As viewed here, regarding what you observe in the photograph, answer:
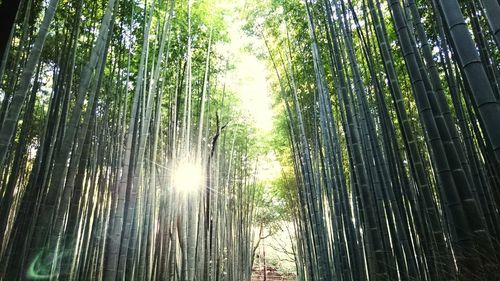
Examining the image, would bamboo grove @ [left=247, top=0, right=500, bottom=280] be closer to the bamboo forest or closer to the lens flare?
the bamboo forest

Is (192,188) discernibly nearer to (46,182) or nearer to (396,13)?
(46,182)

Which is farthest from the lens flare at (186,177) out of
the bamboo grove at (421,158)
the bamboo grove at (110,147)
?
the bamboo grove at (421,158)

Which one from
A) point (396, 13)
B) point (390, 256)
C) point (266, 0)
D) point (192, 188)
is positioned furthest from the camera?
point (266, 0)

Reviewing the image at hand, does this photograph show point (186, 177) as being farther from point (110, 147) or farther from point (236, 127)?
point (236, 127)

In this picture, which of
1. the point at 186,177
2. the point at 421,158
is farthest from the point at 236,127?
the point at 421,158

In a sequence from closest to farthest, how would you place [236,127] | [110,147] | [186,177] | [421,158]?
[421,158]
[186,177]
[110,147]
[236,127]

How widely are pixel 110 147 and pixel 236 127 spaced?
3549 millimetres

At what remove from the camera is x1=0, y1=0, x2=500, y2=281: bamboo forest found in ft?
5.84

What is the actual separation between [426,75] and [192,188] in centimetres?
312

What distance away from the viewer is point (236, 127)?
305 inches

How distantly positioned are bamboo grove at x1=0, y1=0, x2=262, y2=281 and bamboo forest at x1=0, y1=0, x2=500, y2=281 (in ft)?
0.07

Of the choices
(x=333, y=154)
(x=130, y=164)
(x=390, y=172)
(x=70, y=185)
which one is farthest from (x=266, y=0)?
(x=70, y=185)

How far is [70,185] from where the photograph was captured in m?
2.23

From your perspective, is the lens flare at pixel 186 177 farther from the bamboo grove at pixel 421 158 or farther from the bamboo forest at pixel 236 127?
the bamboo grove at pixel 421 158
